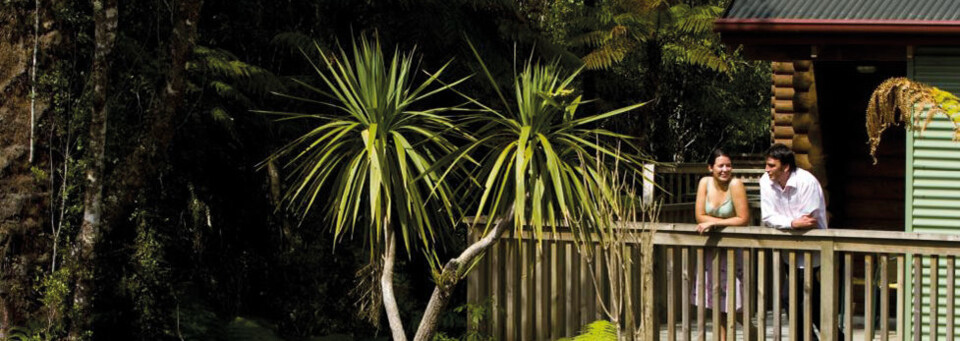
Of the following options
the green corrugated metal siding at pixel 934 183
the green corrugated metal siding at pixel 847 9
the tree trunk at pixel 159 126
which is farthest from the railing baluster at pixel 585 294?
the tree trunk at pixel 159 126

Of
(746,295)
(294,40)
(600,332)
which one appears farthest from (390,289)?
(294,40)

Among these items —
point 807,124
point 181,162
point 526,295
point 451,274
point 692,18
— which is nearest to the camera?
point 451,274

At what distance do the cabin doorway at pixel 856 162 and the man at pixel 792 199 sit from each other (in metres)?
4.73

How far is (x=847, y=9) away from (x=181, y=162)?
8.15 m

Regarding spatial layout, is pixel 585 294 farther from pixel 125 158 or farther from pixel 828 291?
pixel 125 158

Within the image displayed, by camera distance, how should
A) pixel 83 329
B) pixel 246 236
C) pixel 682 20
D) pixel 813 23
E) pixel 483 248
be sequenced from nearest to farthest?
pixel 483 248 < pixel 813 23 < pixel 83 329 < pixel 246 236 < pixel 682 20

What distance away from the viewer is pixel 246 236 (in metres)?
18.0

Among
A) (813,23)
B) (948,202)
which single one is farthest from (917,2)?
(948,202)

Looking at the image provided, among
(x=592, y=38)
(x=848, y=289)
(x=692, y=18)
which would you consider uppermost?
(x=692, y=18)

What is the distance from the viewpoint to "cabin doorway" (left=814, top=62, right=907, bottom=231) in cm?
1430

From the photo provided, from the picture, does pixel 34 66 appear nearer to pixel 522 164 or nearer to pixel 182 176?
pixel 182 176

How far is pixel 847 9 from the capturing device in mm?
11539

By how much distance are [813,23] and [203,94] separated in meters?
7.67

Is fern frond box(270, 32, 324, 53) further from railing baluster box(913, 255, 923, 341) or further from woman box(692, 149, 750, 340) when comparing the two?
railing baluster box(913, 255, 923, 341)
